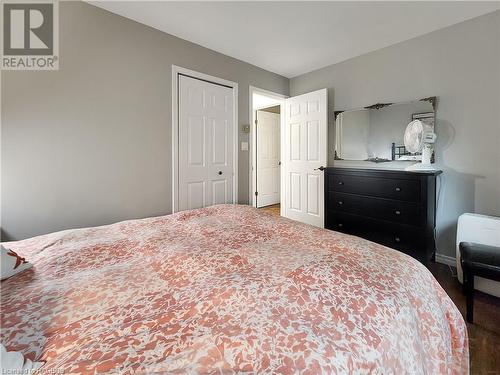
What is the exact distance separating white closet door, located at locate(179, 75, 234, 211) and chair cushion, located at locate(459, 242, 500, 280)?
96.2 inches

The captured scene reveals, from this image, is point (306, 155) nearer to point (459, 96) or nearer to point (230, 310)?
point (459, 96)

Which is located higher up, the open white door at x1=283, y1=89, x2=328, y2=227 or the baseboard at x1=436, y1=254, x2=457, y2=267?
the open white door at x1=283, y1=89, x2=328, y2=227

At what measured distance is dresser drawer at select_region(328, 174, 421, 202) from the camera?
2.43 meters

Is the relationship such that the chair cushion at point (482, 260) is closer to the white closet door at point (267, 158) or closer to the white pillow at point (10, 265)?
the white pillow at point (10, 265)

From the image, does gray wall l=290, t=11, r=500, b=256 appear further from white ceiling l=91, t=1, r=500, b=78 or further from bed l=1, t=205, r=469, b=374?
bed l=1, t=205, r=469, b=374

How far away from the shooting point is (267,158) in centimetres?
571

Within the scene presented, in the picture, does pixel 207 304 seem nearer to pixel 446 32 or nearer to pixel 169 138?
pixel 169 138

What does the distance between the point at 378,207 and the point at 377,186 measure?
0.24 meters

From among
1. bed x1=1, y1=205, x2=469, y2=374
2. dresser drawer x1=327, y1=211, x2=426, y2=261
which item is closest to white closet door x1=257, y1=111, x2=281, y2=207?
dresser drawer x1=327, y1=211, x2=426, y2=261

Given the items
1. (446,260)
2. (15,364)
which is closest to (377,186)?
(446,260)

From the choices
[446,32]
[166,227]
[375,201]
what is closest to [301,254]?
[166,227]

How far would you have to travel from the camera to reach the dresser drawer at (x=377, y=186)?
7.96 ft

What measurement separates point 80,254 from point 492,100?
139 inches

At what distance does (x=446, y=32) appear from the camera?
2496mm
